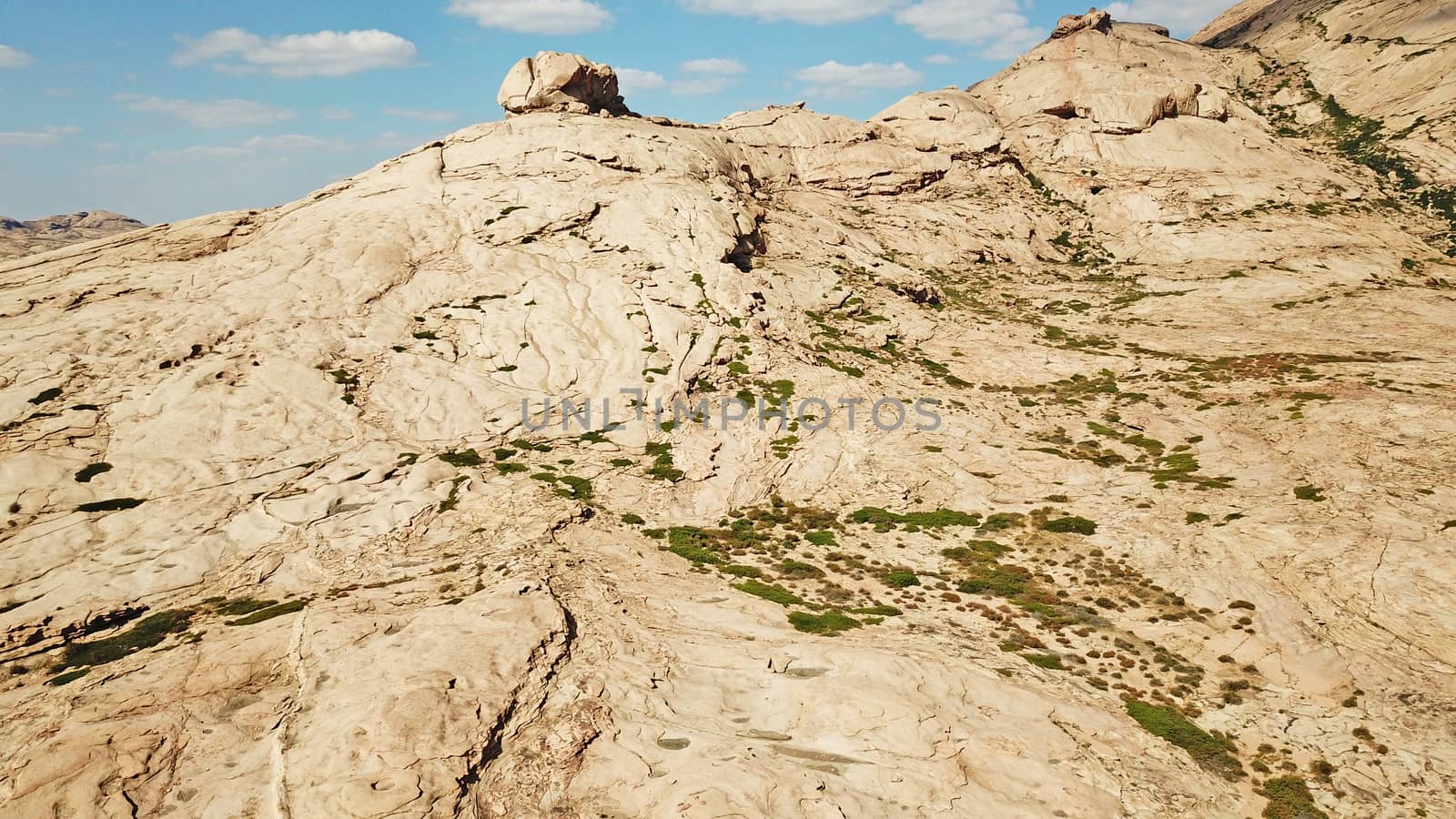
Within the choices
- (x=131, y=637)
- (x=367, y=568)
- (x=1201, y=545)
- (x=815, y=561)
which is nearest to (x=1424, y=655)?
(x=1201, y=545)

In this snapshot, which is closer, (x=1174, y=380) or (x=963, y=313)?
(x=1174, y=380)

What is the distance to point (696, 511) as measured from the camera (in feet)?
129

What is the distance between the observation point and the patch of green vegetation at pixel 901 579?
33.2m

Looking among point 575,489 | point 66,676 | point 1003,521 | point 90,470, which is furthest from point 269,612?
point 1003,521

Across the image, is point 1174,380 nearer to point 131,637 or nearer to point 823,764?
point 823,764

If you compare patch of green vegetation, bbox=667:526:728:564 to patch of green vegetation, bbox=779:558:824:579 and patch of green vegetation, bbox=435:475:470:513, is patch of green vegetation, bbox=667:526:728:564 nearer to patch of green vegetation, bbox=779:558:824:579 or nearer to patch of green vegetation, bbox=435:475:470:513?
patch of green vegetation, bbox=779:558:824:579

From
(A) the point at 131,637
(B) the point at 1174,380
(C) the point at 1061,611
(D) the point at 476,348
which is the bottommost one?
(C) the point at 1061,611

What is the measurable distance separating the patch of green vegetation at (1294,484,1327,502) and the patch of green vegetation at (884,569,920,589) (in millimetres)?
20026

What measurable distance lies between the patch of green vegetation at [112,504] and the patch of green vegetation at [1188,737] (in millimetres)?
42960

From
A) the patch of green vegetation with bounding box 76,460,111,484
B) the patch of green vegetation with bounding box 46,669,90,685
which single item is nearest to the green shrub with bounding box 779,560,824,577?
the patch of green vegetation with bounding box 46,669,90,685

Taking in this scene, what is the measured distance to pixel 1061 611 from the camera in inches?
1209

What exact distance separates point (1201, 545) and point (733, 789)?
27.1m

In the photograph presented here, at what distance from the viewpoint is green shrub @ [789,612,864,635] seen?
2836 centimetres

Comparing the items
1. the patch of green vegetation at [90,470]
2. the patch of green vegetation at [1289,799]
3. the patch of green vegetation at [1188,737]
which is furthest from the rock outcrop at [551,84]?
the patch of green vegetation at [1289,799]
